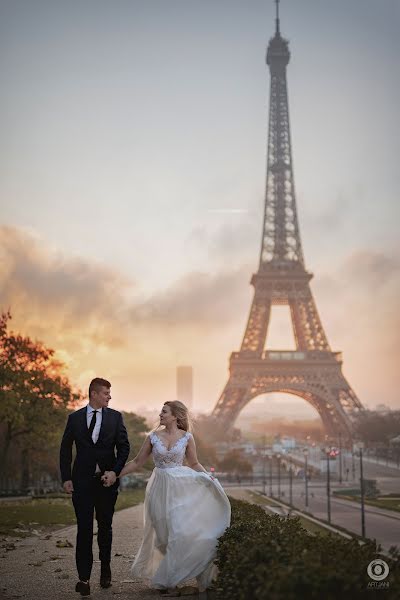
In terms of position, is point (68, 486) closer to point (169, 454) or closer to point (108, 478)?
point (108, 478)

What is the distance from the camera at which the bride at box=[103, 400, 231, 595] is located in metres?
7.42

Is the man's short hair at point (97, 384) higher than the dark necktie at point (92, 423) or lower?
higher

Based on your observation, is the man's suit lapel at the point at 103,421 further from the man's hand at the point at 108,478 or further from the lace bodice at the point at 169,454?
the lace bodice at the point at 169,454

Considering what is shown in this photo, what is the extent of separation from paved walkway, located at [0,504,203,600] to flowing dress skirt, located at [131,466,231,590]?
25 centimetres

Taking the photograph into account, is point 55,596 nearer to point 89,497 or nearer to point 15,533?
point 89,497

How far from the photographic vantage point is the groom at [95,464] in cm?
780

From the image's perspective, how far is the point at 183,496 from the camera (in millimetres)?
7770

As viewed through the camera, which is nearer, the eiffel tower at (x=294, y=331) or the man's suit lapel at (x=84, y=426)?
the man's suit lapel at (x=84, y=426)

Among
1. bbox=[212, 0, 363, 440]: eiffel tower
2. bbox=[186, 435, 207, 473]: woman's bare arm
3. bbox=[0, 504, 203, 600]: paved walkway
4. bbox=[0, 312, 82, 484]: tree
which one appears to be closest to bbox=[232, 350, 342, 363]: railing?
bbox=[212, 0, 363, 440]: eiffel tower

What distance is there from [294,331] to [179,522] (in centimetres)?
7734

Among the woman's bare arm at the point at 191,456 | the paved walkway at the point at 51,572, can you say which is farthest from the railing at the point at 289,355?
the woman's bare arm at the point at 191,456

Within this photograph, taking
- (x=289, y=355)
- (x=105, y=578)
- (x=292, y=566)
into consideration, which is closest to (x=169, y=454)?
(x=105, y=578)

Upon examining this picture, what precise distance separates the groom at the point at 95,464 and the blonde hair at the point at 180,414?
0.65m

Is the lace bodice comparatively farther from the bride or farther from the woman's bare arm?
the woman's bare arm
